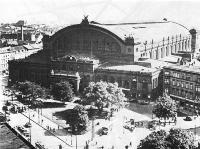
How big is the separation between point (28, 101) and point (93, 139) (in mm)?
29847

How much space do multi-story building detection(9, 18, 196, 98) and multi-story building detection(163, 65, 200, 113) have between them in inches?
152

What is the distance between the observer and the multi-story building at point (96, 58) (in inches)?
3708

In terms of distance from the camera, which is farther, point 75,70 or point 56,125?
point 75,70

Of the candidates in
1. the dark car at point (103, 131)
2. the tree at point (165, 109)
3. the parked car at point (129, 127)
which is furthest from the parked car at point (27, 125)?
the tree at point (165, 109)

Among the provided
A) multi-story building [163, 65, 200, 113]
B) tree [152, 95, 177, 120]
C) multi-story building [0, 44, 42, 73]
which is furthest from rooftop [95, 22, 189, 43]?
tree [152, 95, 177, 120]

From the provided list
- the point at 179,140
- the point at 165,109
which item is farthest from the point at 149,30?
the point at 179,140

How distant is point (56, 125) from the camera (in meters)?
74.1

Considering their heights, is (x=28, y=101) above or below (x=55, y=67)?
below

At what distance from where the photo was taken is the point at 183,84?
3410 inches

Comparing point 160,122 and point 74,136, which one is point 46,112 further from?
point 160,122

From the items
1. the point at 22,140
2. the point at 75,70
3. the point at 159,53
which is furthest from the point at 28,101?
the point at 159,53

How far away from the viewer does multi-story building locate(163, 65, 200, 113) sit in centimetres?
8381

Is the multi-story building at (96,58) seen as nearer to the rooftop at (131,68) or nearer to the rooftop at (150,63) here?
the rooftop at (131,68)

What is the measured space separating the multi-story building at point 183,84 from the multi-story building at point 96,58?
12.7 ft
